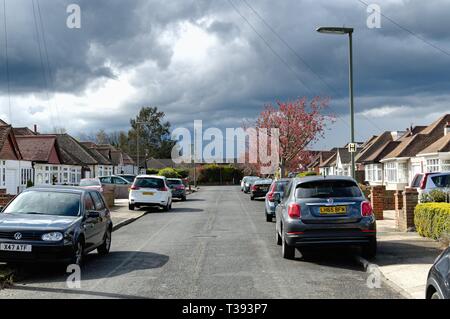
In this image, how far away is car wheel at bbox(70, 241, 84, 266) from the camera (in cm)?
962

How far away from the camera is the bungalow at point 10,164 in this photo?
38.8 meters

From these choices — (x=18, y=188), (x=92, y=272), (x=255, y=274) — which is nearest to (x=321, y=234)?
(x=255, y=274)

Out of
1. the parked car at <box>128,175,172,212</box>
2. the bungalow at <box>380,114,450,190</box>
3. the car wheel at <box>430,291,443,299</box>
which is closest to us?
the car wheel at <box>430,291,443,299</box>

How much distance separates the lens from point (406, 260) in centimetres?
1048

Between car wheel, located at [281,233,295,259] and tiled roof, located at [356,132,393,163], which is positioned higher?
tiled roof, located at [356,132,393,163]

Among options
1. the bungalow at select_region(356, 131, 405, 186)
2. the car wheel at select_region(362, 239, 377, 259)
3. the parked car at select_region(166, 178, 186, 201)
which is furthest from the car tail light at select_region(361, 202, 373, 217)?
the bungalow at select_region(356, 131, 405, 186)

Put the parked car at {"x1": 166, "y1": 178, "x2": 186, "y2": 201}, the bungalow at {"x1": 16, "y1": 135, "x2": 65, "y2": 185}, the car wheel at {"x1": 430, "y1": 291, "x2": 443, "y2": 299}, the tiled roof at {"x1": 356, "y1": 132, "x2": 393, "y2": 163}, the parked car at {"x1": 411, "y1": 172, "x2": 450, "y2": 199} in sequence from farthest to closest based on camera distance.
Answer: the tiled roof at {"x1": 356, "y1": 132, "x2": 393, "y2": 163} → the bungalow at {"x1": 16, "y1": 135, "x2": 65, "y2": 185} → the parked car at {"x1": 166, "y1": 178, "x2": 186, "y2": 201} → the parked car at {"x1": 411, "y1": 172, "x2": 450, "y2": 199} → the car wheel at {"x1": 430, "y1": 291, "x2": 443, "y2": 299}

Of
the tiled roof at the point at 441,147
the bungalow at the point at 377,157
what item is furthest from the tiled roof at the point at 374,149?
the tiled roof at the point at 441,147

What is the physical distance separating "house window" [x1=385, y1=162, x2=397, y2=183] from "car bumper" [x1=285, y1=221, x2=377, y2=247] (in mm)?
42471

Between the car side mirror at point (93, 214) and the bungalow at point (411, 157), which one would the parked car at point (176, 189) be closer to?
the bungalow at point (411, 157)

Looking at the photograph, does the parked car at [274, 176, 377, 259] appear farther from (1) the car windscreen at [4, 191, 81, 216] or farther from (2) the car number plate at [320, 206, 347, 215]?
(1) the car windscreen at [4, 191, 81, 216]

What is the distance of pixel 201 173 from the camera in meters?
99.9

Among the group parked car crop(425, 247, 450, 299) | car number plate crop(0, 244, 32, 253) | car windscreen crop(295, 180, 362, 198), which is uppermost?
car windscreen crop(295, 180, 362, 198)
